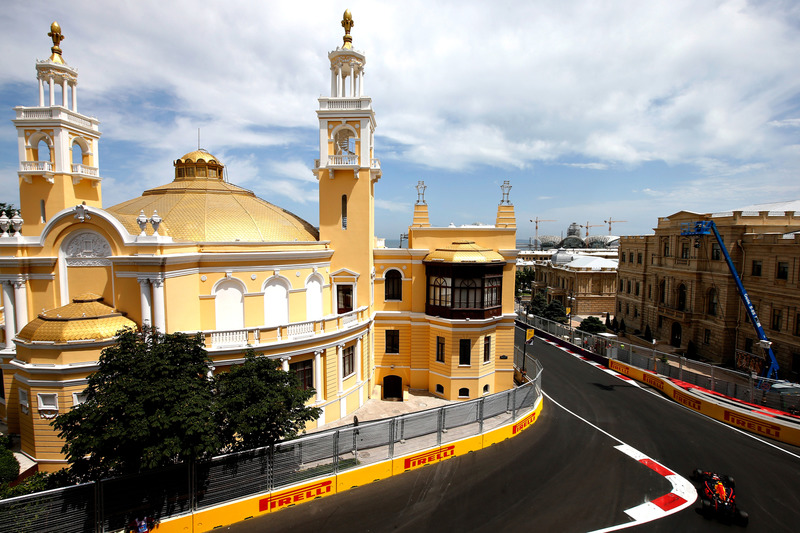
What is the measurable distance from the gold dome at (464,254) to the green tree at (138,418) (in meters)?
18.2

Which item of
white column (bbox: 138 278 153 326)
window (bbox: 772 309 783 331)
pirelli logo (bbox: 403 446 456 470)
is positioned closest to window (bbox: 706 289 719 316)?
window (bbox: 772 309 783 331)

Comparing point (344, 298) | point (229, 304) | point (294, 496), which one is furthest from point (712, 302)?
point (229, 304)

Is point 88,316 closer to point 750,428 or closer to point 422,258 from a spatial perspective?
point 422,258

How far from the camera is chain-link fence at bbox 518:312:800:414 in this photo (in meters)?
25.4

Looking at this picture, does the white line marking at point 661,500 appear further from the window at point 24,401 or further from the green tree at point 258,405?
the window at point 24,401

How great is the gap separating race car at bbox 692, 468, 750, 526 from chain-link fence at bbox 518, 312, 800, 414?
1177 centimetres

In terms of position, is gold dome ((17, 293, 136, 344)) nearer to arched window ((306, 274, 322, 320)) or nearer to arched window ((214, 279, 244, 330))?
arched window ((214, 279, 244, 330))

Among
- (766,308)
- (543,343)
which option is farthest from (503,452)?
(766,308)

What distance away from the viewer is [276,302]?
2462cm

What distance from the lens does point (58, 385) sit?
59.8 ft

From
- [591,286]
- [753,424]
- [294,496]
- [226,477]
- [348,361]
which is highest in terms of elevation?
[591,286]

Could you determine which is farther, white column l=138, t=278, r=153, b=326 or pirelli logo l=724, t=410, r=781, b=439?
pirelli logo l=724, t=410, r=781, b=439

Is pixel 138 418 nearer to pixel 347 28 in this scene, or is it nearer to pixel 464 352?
pixel 464 352

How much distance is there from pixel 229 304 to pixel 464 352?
16.5 meters
